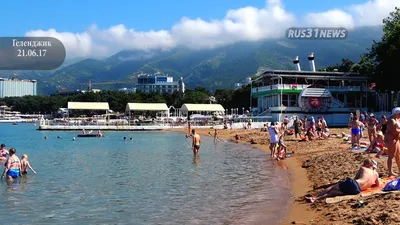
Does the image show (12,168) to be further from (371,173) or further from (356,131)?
(356,131)

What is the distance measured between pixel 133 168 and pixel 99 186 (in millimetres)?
5372

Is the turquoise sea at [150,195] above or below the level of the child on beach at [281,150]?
below

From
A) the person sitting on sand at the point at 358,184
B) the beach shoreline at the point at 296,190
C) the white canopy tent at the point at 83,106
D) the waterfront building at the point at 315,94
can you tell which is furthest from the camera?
the white canopy tent at the point at 83,106

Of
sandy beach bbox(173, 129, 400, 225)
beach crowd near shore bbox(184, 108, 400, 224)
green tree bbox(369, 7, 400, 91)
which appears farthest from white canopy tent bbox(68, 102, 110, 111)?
beach crowd near shore bbox(184, 108, 400, 224)

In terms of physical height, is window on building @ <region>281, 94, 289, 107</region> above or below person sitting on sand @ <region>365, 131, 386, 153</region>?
above

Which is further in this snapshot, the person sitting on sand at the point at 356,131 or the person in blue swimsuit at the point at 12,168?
the person sitting on sand at the point at 356,131

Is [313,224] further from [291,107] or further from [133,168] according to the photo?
[291,107]

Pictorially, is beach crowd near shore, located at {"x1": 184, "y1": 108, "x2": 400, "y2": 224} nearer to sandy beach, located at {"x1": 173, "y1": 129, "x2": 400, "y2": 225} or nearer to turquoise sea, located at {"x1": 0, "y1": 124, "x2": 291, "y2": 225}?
sandy beach, located at {"x1": 173, "y1": 129, "x2": 400, "y2": 225}

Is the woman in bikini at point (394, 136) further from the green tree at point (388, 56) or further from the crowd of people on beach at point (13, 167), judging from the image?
the green tree at point (388, 56)

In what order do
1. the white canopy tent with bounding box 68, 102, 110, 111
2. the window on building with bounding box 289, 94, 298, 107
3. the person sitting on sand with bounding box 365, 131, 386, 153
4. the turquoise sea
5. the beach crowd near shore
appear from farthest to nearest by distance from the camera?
the white canopy tent with bounding box 68, 102, 110, 111, the window on building with bounding box 289, 94, 298, 107, the person sitting on sand with bounding box 365, 131, 386, 153, the turquoise sea, the beach crowd near shore

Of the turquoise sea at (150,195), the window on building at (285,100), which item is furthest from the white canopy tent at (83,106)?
the turquoise sea at (150,195)

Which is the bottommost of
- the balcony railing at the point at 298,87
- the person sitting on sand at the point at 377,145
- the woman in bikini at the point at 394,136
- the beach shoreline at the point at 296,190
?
the beach shoreline at the point at 296,190

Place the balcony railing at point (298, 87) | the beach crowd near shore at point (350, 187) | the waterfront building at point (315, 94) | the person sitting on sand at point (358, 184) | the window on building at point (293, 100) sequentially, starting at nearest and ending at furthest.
→ the beach crowd near shore at point (350, 187) < the person sitting on sand at point (358, 184) < the waterfront building at point (315, 94) < the balcony railing at point (298, 87) < the window on building at point (293, 100)

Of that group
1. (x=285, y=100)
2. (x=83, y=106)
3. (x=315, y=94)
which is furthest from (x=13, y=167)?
(x=83, y=106)
